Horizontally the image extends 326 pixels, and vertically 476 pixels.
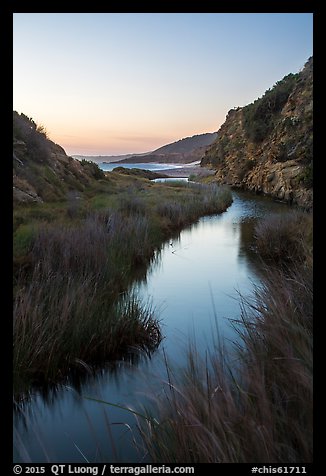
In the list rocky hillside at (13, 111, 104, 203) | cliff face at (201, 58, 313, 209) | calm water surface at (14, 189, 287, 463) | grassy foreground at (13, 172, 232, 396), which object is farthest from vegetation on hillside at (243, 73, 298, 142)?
grassy foreground at (13, 172, 232, 396)

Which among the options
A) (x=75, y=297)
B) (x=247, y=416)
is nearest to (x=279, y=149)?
(x=75, y=297)

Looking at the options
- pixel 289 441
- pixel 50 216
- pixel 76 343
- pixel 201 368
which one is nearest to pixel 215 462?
pixel 289 441

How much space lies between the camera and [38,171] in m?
17.3

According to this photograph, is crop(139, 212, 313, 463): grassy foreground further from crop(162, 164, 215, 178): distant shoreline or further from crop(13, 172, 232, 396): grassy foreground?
crop(162, 164, 215, 178): distant shoreline

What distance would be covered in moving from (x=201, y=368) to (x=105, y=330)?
85.2 inches

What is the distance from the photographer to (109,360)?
5.12m

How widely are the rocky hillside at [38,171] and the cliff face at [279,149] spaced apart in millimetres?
10693

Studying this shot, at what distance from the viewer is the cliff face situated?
24.4 metres

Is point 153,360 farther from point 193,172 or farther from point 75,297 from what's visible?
point 193,172

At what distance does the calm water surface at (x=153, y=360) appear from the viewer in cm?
362

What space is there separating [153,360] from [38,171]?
13725mm

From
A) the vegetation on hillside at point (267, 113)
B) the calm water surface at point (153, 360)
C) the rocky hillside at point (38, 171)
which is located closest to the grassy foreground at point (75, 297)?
the calm water surface at point (153, 360)
